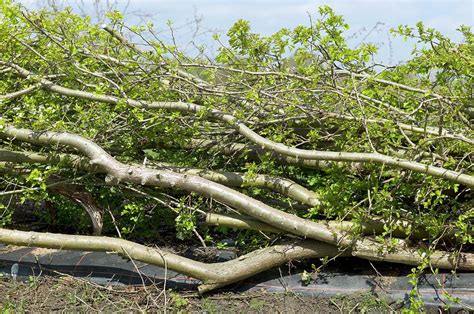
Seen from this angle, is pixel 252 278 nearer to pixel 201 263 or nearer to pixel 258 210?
pixel 201 263

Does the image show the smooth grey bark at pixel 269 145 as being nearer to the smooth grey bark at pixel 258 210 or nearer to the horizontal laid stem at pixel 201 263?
the smooth grey bark at pixel 258 210

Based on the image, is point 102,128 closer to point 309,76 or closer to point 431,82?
point 309,76

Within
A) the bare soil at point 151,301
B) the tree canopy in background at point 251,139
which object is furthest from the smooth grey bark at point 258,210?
the bare soil at point 151,301

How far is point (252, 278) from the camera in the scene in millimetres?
4805

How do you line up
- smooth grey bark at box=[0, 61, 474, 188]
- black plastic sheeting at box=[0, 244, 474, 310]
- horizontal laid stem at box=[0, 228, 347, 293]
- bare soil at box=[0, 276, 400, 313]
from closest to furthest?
smooth grey bark at box=[0, 61, 474, 188], black plastic sheeting at box=[0, 244, 474, 310], bare soil at box=[0, 276, 400, 313], horizontal laid stem at box=[0, 228, 347, 293]

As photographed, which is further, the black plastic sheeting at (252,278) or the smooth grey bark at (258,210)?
the smooth grey bark at (258,210)

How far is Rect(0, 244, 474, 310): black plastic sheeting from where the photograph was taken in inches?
171

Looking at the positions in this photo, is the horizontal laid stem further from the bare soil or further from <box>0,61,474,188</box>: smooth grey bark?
<box>0,61,474,188</box>: smooth grey bark

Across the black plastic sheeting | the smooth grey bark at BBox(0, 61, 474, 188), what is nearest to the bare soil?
the black plastic sheeting

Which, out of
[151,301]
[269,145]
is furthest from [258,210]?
[151,301]

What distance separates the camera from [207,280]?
4598 mm

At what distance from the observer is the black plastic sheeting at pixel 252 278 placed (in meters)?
4.34

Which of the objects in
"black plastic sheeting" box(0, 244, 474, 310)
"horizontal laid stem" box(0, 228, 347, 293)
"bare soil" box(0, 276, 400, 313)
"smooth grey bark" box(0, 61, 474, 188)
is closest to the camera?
"smooth grey bark" box(0, 61, 474, 188)

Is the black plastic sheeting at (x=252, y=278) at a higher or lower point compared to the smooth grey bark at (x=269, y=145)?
lower
